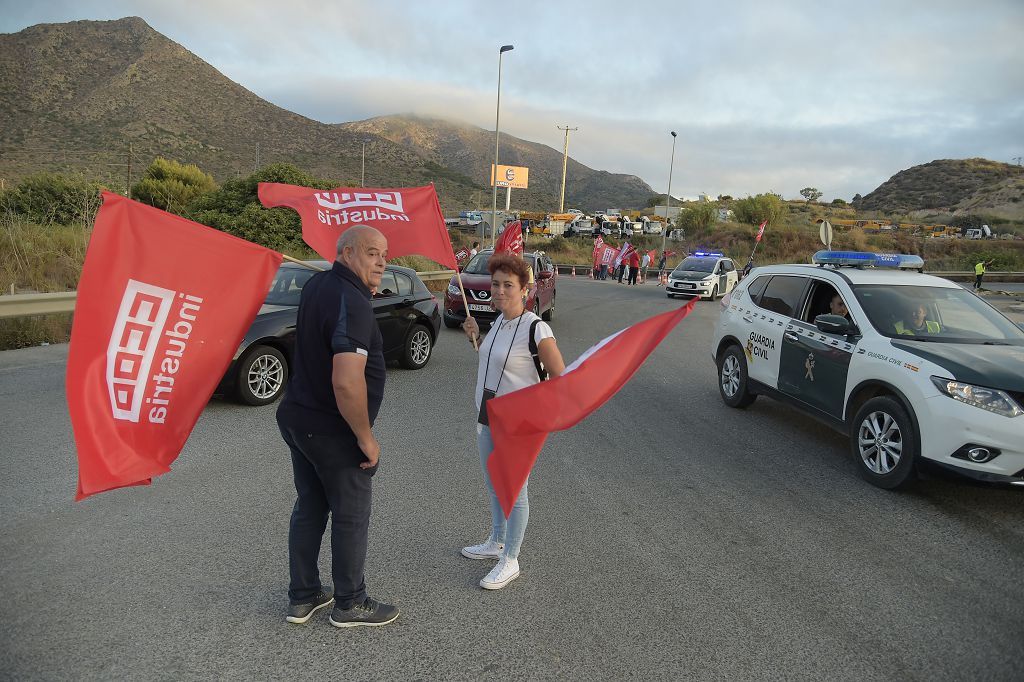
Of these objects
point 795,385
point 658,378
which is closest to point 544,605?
point 795,385

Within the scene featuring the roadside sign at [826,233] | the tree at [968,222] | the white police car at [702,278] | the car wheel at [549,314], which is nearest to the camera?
the roadside sign at [826,233]

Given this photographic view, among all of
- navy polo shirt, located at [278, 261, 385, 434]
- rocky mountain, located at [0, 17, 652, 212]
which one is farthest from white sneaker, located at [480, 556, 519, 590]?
rocky mountain, located at [0, 17, 652, 212]

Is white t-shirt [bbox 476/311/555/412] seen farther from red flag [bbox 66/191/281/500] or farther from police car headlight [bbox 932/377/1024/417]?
police car headlight [bbox 932/377/1024/417]

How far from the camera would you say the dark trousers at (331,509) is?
9.21 feet

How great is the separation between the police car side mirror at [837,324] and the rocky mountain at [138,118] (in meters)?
43.8

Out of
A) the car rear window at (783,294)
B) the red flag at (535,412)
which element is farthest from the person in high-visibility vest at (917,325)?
the red flag at (535,412)

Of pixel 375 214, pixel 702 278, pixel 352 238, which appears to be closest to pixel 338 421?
pixel 352 238

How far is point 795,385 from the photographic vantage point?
6.42 metres

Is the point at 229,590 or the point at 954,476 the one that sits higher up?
the point at 954,476

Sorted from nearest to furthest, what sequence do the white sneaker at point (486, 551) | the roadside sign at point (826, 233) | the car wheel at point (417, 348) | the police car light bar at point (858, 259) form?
1. the white sneaker at point (486, 551)
2. the police car light bar at point (858, 259)
3. the car wheel at point (417, 348)
4. the roadside sign at point (826, 233)

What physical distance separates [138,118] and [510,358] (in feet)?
207

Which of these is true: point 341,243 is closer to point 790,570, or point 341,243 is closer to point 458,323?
point 790,570

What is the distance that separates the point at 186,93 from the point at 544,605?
7164cm

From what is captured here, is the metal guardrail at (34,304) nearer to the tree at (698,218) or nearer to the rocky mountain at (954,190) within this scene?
the tree at (698,218)
